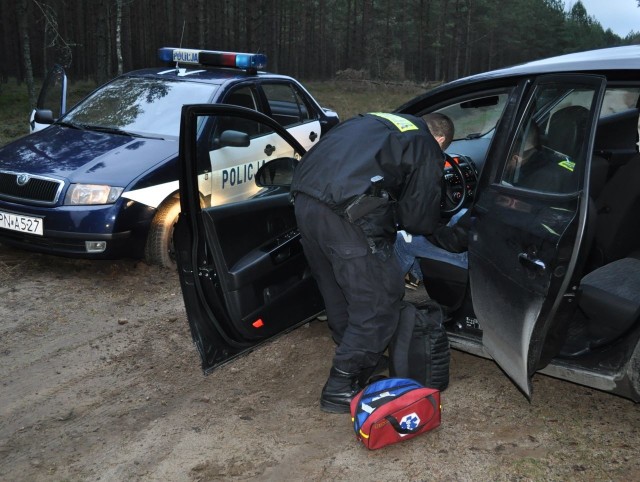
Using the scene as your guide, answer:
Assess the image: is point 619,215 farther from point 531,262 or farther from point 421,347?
point 421,347

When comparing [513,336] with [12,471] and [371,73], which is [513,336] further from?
[371,73]

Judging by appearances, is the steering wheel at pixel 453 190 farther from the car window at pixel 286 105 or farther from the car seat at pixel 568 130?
the car window at pixel 286 105

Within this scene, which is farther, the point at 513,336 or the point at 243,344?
the point at 243,344

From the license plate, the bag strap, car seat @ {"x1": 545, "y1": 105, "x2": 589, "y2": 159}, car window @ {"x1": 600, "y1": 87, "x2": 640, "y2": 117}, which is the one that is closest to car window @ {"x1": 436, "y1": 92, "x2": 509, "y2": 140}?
car seat @ {"x1": 545, "y1": 105, "x2": 589, "y2": 159}

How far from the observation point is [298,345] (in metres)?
4.23

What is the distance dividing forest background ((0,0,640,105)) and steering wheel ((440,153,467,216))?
52.9 feet

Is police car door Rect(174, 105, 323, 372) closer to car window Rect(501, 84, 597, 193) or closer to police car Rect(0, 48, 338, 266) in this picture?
police car Rect(0, 48, 338, 266)

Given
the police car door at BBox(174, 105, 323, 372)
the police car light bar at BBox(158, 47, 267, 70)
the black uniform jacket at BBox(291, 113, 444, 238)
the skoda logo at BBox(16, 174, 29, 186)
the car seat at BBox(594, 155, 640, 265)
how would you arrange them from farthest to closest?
the police car light bar at BBox(158, 47, 267, 70)
the skoda logo at BBox(16, 174, 29, 186)
the car seat at BBox(594, 155, 640, 265)
the police car door at BBox(174, 105, 323, 372)
the black uniform jacket at BBox(291, 113, 444, 238)

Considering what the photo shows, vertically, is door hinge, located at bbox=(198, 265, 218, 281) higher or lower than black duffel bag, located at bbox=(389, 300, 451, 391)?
higher

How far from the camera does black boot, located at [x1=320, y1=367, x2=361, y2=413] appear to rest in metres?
3.34

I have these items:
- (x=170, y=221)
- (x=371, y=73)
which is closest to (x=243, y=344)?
(x=170, y=221)

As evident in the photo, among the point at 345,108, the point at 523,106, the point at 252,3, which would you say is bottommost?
the point at 345,108

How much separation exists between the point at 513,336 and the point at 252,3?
2538 cm

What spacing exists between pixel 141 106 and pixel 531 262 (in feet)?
14.9
